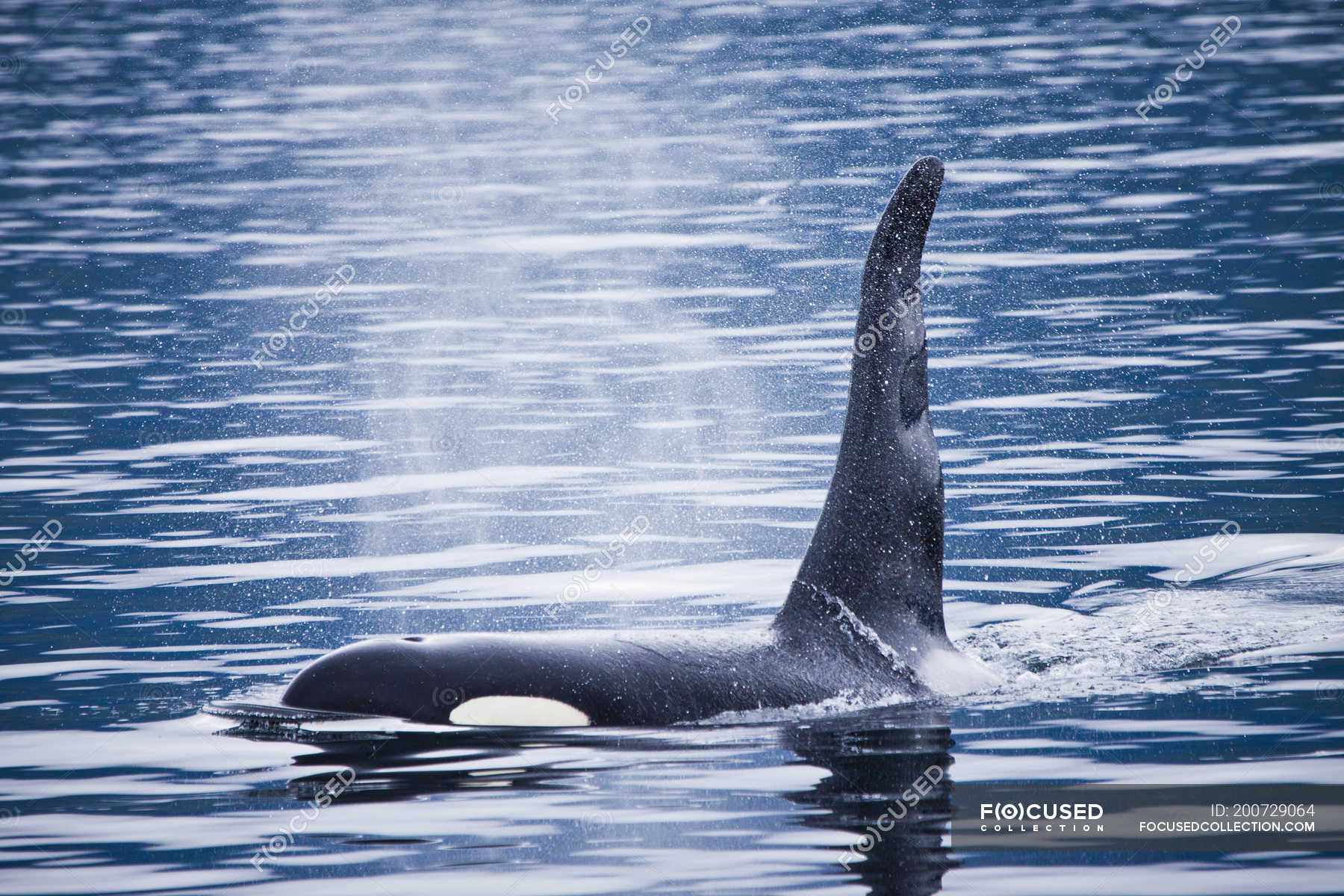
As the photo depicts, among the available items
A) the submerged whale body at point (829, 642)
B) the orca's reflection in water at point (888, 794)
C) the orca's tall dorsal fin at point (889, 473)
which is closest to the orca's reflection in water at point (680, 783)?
the orca's reflection in water at point (888, 794)

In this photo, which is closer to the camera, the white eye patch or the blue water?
the blue water

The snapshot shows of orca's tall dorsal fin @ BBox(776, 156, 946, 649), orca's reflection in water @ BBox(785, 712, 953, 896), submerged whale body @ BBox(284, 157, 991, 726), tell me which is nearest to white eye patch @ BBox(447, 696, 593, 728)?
submerged whale body @ BBox(284, 157, 991, 726)

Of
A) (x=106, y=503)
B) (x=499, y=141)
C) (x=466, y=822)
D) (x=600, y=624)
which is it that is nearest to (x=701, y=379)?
(x=106, y=503)

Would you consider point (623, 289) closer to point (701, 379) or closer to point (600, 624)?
point (701, 379)

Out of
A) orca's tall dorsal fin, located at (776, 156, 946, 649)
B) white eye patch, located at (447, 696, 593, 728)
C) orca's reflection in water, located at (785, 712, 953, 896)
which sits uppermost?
orca's tall dorsal fin, located at (776, 156, 946, 649)

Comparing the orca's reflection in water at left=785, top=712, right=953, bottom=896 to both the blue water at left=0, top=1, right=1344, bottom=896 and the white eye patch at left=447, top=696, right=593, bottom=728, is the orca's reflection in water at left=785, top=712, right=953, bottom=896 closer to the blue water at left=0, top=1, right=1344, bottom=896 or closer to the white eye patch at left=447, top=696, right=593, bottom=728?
the blue water at left=0, top=1, right=1344, bottom=896

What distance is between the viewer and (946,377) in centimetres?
1898

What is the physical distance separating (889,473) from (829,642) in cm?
86

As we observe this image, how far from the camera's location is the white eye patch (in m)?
8.87

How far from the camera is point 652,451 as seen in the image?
662 inches

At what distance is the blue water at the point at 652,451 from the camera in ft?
27.0

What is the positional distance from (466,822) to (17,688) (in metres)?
3.80

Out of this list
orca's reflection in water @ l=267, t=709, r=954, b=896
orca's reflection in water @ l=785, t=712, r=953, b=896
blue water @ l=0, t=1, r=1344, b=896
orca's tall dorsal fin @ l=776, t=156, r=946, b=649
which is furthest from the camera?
orca's tall dorsal fin @ l=776, t=156, r=946, b=649

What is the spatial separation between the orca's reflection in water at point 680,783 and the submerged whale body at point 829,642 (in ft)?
0.55
